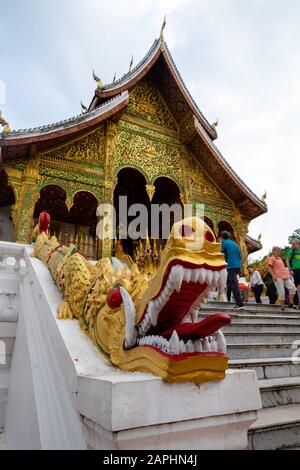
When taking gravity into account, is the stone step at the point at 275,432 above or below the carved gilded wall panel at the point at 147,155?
below

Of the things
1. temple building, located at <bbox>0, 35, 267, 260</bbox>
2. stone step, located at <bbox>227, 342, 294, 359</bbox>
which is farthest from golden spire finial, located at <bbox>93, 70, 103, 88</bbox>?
stone step, located at <bbox>227, 342, 294, 359</bbox>

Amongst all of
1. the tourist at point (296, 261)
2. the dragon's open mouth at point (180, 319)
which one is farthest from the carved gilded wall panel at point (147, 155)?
the dragon's open mouth at point (180, 319)

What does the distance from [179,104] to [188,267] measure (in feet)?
31.5

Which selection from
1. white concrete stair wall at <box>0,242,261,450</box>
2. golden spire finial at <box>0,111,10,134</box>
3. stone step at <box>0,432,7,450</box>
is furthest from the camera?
golden spire finial at <box>0,111,10,134</box>

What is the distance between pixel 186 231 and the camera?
1.16 metres

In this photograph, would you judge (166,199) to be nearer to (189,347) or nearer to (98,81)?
(98,81)

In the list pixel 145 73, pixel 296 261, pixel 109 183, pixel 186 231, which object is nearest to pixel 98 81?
pixel 145 73

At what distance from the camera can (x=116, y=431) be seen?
93cm

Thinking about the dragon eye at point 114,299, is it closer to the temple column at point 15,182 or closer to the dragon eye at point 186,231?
the dragon eye at point 186,231

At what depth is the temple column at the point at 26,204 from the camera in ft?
21.1

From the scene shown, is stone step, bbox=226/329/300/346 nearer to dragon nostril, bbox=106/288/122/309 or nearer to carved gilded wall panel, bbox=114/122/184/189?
dragon nostril, bbox=106/288/122/309

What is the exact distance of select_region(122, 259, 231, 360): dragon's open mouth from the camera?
1.09m

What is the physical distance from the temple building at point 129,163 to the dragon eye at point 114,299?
18.7 feet

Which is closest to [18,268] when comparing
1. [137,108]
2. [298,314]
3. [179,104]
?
[298,314]
